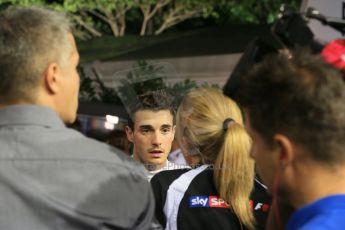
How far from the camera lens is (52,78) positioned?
1.90 metres

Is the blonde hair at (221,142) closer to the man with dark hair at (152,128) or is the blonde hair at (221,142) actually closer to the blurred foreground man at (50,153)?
the man with dark hair at (152,128)

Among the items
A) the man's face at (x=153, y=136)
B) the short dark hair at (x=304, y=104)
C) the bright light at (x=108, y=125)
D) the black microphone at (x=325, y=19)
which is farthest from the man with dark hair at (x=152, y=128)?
the bright light at (x=108, y=125)

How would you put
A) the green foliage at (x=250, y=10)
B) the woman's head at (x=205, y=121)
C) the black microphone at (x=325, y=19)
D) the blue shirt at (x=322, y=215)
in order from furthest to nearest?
1. the green foliage at (x=250, y=10)
2. the woman's head at (x=205, y=121)
3. the black microphone at (x=325, y=19)
4. the blue shirt at (x=322, y=215)

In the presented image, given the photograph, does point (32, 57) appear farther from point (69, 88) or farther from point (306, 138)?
point (306, 138)

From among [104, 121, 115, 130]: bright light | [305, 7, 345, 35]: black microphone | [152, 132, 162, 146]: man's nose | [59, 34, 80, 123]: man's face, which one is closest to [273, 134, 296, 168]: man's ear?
[305, 7, 345, 35]: black microphone

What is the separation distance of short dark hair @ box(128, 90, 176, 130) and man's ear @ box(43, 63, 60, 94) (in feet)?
5.72

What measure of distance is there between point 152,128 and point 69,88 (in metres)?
1.79

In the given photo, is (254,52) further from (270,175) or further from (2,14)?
(2,14)

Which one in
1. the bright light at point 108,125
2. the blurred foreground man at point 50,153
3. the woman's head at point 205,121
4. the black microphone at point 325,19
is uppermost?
the black microphone at point 325,19

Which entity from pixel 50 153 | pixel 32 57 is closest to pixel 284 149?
pixel 50 153

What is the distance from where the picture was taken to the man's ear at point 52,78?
1893mm

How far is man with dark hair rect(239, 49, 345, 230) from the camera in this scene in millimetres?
1593

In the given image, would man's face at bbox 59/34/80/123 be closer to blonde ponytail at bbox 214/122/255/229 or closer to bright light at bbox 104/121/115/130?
blonde ponytail at bbox 214/122/255/229

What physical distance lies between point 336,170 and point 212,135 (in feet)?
4.63
